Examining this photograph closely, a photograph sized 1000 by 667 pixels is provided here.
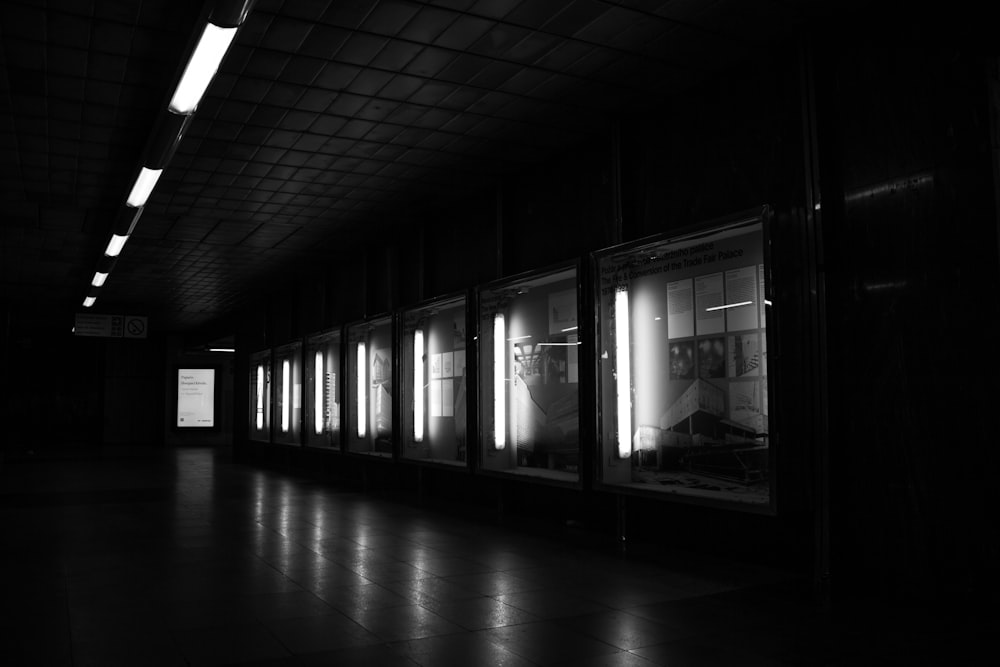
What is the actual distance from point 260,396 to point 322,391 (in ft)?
16.9

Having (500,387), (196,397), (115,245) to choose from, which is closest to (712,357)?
(500,387)

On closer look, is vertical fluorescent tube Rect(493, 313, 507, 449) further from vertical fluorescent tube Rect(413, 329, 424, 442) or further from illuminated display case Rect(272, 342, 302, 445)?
illuminated display case Rect(272, 342, 302, 445)

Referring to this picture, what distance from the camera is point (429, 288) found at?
12969 mm

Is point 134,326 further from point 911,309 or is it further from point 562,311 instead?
point 911,309

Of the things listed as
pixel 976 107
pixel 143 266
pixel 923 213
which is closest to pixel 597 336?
pixel 923 213

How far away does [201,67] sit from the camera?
661cm

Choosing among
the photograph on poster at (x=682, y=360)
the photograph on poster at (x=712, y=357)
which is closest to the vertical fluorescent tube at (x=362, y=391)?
the photograph on poster at (x=682, y=360)

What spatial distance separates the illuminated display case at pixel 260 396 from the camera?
2036 cm

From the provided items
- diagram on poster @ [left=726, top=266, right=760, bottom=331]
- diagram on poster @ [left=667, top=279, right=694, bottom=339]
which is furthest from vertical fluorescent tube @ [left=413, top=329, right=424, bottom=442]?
diagram on poster @ [left=726, top=266, right=760, bottom=331]

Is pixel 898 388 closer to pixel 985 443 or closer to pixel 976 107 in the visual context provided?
pixel 985 443

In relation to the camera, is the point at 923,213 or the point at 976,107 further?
the point at 923,213

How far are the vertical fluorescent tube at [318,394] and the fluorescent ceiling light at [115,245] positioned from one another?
4460mm

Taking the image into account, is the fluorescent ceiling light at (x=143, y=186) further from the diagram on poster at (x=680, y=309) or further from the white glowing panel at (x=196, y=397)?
the white glowing panel at (x=196, y=397)

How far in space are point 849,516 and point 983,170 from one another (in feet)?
8.89
